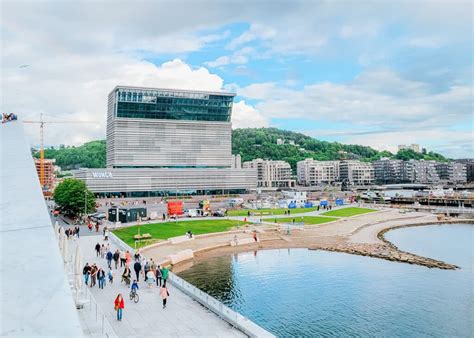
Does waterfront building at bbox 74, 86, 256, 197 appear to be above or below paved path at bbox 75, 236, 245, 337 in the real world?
above

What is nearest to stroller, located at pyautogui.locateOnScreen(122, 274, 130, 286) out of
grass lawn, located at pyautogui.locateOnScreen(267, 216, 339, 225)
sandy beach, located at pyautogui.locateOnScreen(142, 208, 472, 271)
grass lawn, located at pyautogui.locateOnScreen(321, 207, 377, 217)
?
sandy beach, located at pyautogui.locateOnScreen(142, 208, 472, 271)

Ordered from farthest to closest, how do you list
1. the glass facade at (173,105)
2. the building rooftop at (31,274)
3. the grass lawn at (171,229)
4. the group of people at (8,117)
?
the glass facade at (173,105)
the grass lawn at (171,229)
the group of people at (8,117)
the building rooftop at (31,274)

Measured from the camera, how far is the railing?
1698cm

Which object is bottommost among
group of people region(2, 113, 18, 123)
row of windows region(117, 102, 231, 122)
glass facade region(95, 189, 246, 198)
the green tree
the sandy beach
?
the sandy beach

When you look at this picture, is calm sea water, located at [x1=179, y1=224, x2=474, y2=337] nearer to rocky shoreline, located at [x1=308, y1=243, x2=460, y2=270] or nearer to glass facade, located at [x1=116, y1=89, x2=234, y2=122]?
rocky shoreline, located at [x1=308, y1=243, x2=460, y2=270]

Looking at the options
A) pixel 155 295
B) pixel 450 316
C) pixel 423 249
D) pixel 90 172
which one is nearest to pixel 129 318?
pixel 155 295

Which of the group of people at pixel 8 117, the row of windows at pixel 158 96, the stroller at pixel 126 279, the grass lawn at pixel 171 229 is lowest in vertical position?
the grass lawn at pixel 171 229

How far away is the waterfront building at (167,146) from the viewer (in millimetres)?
140750

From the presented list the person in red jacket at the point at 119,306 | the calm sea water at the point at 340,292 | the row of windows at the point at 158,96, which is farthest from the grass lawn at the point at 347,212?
the row of windows at the point at 158,96

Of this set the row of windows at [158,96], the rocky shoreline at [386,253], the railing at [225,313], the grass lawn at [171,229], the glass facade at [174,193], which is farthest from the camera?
the row of windows at [158,96]

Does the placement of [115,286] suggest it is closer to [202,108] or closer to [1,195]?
[1,195]

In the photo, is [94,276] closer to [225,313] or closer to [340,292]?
[225,313]

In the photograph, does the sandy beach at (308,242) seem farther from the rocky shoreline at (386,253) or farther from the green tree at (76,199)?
the green tree at (76,199)

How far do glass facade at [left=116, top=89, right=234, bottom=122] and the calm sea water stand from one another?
107164 mm
